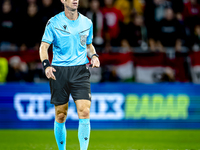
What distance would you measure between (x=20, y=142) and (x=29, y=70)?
3.27m

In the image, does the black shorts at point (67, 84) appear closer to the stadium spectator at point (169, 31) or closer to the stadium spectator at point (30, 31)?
the stadium spectator at point (30, 31)

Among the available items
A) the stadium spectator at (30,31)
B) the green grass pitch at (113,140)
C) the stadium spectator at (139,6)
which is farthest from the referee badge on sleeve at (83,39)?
the stadium spectator at (139,6)

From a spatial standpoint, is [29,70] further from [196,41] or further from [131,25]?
[196,41]

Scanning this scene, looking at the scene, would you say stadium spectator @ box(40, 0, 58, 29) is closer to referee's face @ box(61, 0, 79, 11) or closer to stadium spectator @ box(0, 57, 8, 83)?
stadium spectator @ box(0, 57, 8, 83)

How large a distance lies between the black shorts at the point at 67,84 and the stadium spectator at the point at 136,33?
6125mm

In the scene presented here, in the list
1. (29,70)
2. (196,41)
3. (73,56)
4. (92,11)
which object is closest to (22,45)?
(29,70)

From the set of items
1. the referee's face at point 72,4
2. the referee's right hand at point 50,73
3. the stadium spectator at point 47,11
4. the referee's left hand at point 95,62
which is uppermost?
the stadium spectator at point 47,11

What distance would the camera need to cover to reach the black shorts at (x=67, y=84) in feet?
17.4

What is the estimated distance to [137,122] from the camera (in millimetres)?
9727

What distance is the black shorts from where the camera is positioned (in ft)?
17.4

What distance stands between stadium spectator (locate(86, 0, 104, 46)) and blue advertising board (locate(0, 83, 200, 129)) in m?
1.76

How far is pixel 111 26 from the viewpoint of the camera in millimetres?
11484

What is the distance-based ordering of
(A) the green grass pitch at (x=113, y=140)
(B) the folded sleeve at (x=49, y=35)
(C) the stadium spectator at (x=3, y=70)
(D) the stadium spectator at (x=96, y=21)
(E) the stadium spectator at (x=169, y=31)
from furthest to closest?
1. (E) the stadium spectator at (x=169, y=31)
2. (D) the stadium spectator at (x=96, y=21)
3. (C) the stadium spectator at (x=3, y=70)
4. (A) the green grass pitch at (x=113, y=140)
5. (B) the folded sleeve at (x=49, y=35)

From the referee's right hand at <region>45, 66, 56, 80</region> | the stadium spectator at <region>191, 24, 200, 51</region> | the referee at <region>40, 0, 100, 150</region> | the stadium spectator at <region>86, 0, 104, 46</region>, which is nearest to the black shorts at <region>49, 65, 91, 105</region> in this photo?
the referee at <region>40, 0, 100, 150</region>
